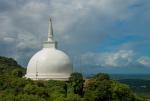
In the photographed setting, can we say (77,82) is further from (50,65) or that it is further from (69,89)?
(50,65)

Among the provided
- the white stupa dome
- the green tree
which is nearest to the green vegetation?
the green tree

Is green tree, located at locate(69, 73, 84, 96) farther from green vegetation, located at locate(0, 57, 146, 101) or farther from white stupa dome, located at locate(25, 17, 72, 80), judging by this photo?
white stupa dome, located at locate(25, 17, 72, 80)

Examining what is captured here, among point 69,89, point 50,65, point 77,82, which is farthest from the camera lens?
point 50,65

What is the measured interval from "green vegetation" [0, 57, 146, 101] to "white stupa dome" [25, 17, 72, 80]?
113 inches

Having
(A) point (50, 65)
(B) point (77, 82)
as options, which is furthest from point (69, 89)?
(A) point (50, 65)

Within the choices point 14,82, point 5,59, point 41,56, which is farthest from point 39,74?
point 5,59

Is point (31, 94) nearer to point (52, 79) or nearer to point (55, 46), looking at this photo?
point (52, 79)

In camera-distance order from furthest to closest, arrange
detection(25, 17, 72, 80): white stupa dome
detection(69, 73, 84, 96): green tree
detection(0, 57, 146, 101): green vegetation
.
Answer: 1. detection(25, 17, 72, 80): white stupa dome
2. detection(69, 73, 84, 96): green tree
3. detection(0, 57, 146, 101): green vegetation

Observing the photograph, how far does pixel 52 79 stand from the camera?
56.8 m

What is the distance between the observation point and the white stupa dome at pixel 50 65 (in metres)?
58.1

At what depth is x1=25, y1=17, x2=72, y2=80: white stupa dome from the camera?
191 ft

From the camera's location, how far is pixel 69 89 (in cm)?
5300

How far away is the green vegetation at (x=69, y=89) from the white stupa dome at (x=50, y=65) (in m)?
2.87

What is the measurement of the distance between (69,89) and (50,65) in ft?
20.4
